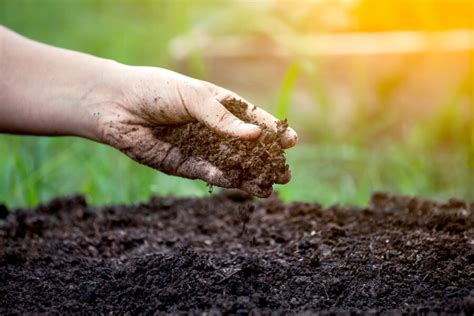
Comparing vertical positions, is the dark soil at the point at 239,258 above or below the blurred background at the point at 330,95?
below

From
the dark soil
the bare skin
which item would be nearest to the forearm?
the bare skin

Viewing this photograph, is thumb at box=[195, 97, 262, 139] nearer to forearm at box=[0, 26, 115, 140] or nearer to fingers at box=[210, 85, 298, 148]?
fingers at box=[210, 85, 298, 148]

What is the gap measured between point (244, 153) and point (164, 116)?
0.29 m

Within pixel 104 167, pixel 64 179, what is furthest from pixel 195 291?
pixel 64 179

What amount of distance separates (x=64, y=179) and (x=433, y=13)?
2.32m

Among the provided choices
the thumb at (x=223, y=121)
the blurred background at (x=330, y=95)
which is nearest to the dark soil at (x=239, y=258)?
the thumb at (x=223, y=121)

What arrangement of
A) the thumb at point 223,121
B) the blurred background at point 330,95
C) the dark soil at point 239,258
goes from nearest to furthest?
the dark soil at point 239,258 < the thumb at point 223,121 < the blurred background at point 330,95

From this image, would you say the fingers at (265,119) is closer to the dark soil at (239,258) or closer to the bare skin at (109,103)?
the bare skin at (109,103)

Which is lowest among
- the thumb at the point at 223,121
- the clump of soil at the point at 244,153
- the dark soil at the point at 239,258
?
the dark soil at the point at 239,258

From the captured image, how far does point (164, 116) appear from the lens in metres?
1.98

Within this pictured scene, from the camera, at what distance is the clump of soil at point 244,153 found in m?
1.80

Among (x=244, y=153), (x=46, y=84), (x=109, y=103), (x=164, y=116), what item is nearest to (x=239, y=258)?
(x=244, y=153)

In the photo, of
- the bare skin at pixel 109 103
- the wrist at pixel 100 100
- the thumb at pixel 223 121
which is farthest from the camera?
the wrist at pixel 100 100

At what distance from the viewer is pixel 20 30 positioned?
17.9 feet
